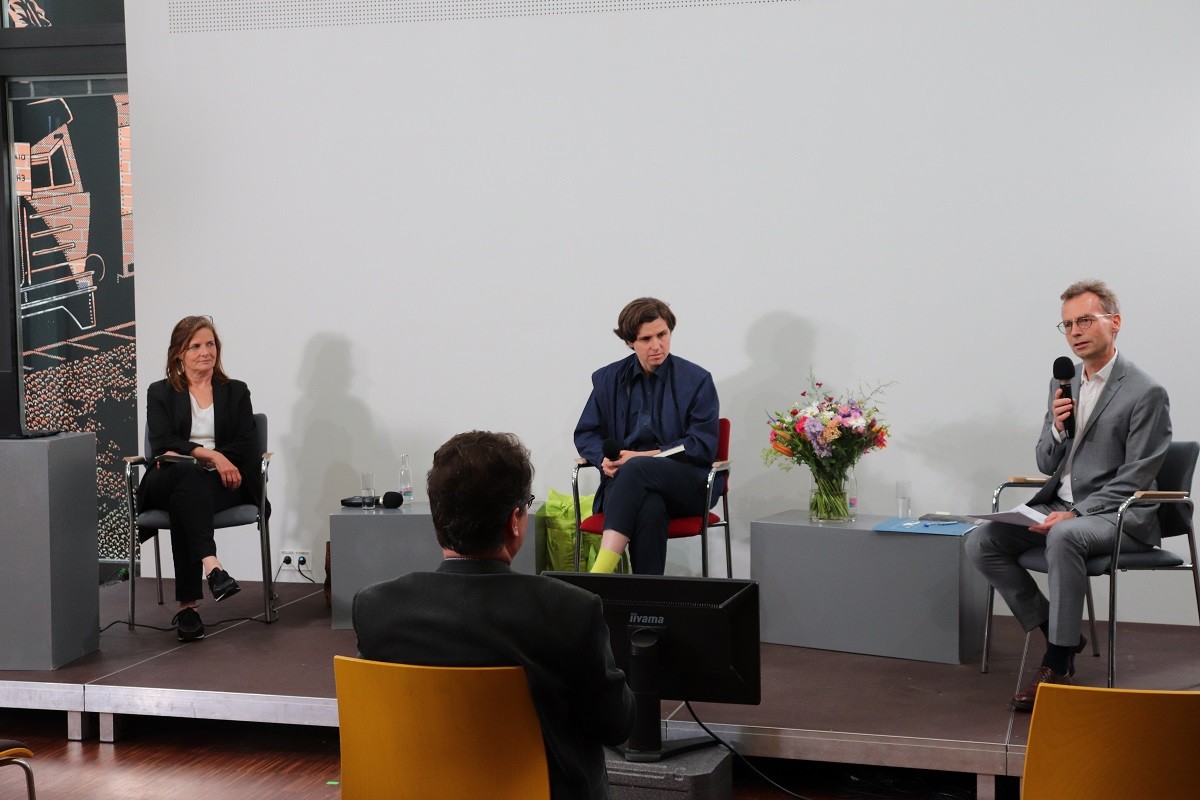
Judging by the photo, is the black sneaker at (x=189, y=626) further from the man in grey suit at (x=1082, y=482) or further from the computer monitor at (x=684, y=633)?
the man in grey suit at (x=1082, y=482)

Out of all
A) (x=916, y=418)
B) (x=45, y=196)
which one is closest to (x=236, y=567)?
(x=45, y=196)

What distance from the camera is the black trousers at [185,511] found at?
4.38 meters

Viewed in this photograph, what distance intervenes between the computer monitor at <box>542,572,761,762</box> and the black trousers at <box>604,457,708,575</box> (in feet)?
4.31

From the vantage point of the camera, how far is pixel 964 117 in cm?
477

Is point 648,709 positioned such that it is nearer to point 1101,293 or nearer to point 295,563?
point 1101,293

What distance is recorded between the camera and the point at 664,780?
9.52 feet

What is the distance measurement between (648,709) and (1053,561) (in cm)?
133

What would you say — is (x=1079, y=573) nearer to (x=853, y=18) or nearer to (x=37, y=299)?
(x=853, y=18)

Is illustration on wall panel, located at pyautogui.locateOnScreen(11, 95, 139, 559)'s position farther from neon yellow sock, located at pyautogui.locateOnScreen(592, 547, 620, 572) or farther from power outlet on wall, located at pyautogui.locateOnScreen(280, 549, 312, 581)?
neon yellow sock, located at pyautogui.locateOnScreen(592, 547, 620, 572)

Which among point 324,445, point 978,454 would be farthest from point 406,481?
point 978,454

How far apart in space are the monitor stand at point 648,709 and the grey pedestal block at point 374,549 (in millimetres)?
1575

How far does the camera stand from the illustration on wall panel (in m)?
5.84

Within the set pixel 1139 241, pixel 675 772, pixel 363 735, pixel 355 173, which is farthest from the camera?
pixel 355 173

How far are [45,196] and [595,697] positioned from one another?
200 inches
